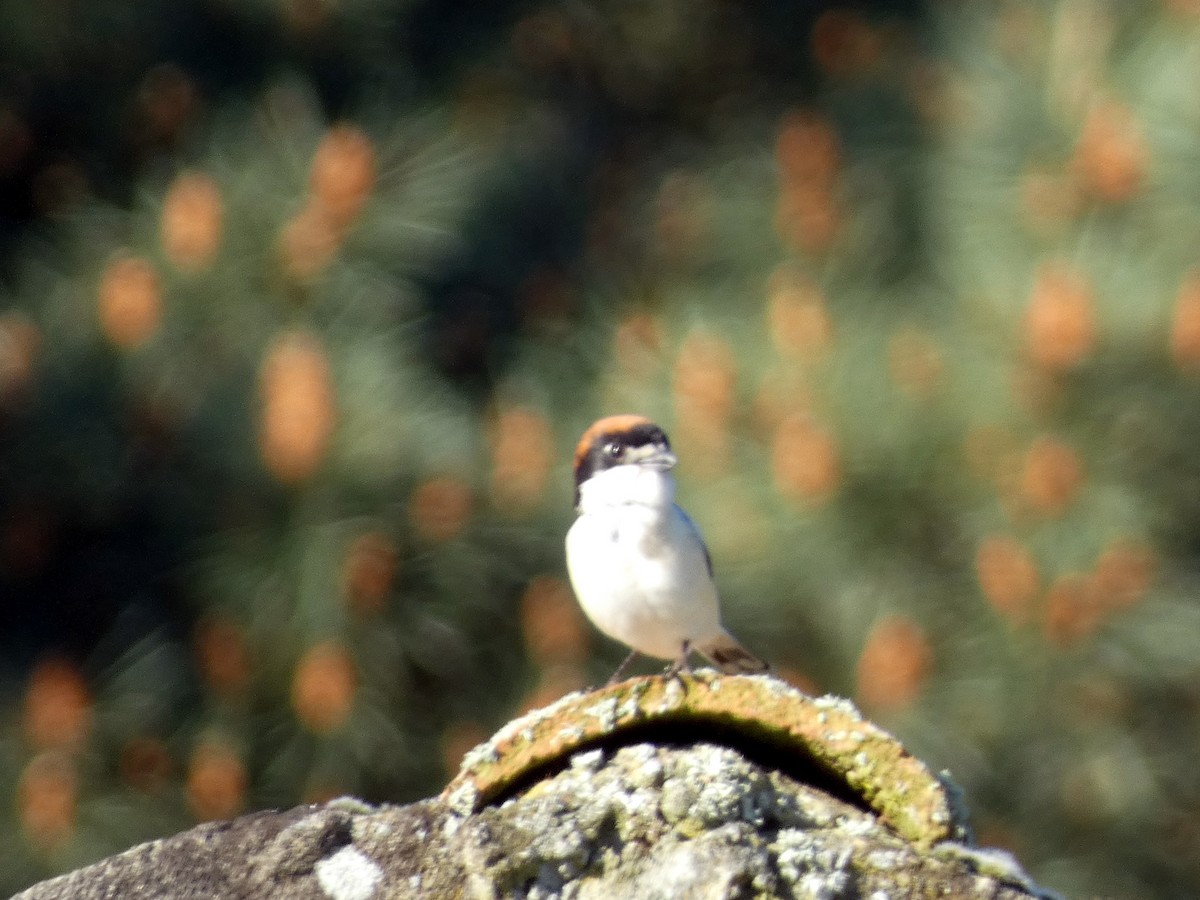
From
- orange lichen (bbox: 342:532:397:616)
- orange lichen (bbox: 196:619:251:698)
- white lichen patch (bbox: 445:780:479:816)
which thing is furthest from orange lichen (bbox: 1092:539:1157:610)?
white lichen patch (bbox: 445:780:479:816)

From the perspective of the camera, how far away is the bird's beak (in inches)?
99.5

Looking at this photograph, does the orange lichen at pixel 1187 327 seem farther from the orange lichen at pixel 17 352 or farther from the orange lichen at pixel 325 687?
the orange lichen at pixel 17 352

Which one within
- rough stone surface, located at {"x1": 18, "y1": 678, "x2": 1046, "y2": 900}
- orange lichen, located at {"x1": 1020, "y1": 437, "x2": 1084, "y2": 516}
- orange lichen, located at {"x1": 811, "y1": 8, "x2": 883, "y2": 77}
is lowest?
rough stone surface, located at {"x1": 18, "y1": 678, "x2": 1046, "y2": 900}

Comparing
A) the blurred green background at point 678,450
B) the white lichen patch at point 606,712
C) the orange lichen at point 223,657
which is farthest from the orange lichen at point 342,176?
the white lichen patch at point 606,712

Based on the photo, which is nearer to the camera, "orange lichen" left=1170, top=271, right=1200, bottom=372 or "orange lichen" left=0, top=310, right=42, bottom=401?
"orange lichen" left=1170, top=271, right=1200, bottom=372

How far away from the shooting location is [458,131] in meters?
3.90

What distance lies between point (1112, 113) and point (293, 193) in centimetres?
154

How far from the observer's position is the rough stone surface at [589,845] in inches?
49.5

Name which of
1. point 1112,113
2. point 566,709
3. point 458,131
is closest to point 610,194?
point 458,131

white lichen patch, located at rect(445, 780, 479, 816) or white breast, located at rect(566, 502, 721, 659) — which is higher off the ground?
white breast, located at rect(566, 502, 721, 659)

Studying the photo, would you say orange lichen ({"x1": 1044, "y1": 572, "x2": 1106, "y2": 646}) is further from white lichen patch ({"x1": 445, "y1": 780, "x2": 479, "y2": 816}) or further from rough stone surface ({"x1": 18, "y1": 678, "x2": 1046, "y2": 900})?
white lichen patch ({"x1": 445, "y1": 780, "x2": 479, "y2": 816})

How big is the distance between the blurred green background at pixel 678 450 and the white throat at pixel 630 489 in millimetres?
669

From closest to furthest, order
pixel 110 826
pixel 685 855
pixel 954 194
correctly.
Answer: pixel 685 855 → pixel 110 826 → pixel 954 194

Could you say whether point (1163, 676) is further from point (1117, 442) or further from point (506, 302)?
point (506, 302)
